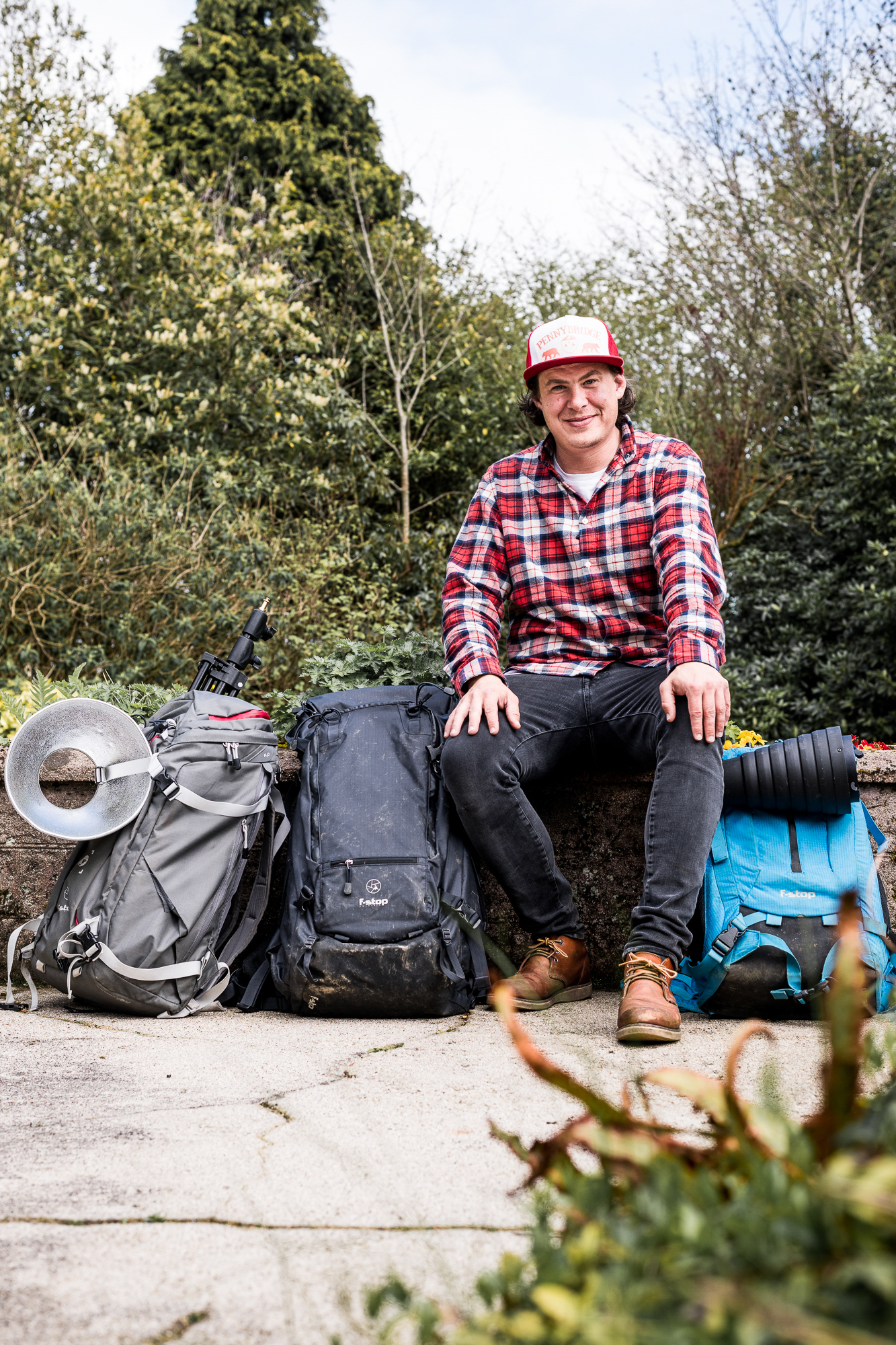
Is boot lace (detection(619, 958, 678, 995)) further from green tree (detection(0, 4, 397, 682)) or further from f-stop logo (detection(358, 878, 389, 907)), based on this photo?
green tree (detection(0, 4, 397, 682))

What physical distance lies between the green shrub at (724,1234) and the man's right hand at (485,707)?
1791 millimetres

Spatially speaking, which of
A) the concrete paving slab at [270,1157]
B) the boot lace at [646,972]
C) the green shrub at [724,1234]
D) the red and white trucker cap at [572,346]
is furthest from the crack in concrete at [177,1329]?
the red and white trucker cap at [572,346]

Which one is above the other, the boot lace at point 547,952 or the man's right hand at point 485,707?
the man's right hand at point 485,707

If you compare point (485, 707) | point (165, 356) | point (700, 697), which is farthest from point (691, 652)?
point (165, 356)

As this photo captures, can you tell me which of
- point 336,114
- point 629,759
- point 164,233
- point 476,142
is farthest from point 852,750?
point 336,114

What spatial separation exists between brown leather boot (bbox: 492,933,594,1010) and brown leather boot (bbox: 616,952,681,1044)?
0.75 ft

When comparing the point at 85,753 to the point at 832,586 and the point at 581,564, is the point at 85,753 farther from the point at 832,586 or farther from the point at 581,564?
the point at 832,586

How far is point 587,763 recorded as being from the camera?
2744 mm

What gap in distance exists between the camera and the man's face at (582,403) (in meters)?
2.81

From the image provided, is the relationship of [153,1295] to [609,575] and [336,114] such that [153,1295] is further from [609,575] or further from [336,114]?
[336,114]

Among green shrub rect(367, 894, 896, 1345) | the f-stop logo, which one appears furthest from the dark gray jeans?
green shrub rect(367, 894, 896, 1345)

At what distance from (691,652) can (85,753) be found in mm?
1448

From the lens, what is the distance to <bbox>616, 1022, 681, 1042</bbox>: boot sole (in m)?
2.04

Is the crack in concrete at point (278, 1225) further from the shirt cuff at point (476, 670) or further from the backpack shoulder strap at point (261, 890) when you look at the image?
the shirt cuff at point (476, 670)
